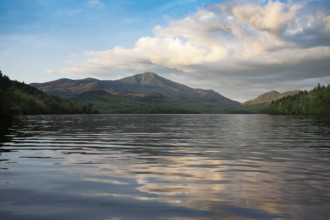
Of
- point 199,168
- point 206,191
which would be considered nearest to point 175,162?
point 199,168

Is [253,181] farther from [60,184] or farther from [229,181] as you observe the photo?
[60,184]

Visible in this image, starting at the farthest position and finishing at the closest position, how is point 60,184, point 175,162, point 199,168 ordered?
point 175,162
point 199,168
point 60,184

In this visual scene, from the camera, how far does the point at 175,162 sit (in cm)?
1869

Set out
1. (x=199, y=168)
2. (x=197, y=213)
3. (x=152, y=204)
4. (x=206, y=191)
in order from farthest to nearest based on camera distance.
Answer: (x=199, y=168) < (x=206, y=191) < (x=152, y=204) < (x=197, y=213)

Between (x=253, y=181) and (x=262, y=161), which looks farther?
(x=262, y=161)

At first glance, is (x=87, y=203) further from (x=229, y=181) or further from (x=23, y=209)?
(x=229, y=181)

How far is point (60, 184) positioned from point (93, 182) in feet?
4.77

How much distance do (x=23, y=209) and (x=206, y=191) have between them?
675 cm

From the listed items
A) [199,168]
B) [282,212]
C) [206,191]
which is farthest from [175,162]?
[282,212]

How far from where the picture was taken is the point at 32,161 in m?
18.9

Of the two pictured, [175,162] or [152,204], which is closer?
[152,204]

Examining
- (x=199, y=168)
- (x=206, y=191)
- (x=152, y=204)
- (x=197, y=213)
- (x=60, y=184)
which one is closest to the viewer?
(x=197, y=213)

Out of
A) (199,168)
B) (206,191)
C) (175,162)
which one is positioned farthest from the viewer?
(175,162)

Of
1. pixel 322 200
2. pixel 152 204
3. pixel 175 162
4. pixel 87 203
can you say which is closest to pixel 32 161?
pixel 175 162
